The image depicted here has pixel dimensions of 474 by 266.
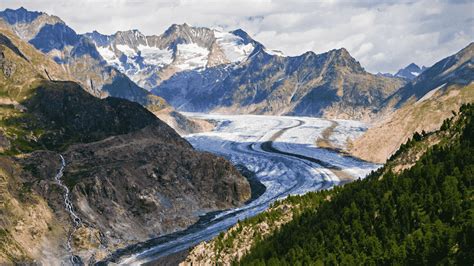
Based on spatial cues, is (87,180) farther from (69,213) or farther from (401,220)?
(401,220)

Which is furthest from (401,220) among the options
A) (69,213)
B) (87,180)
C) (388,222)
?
(87,180)

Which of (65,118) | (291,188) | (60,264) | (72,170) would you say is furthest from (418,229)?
(65,118)

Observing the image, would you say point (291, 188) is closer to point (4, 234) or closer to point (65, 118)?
point (65, 118)

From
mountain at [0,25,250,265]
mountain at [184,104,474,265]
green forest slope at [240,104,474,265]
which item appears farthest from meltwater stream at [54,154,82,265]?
green forest slope at [240,104,474,265]

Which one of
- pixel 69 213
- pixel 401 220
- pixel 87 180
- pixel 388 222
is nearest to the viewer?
pixel 401 220

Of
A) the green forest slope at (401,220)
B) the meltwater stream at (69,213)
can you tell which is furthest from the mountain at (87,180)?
the green forest slope at (401,220)
